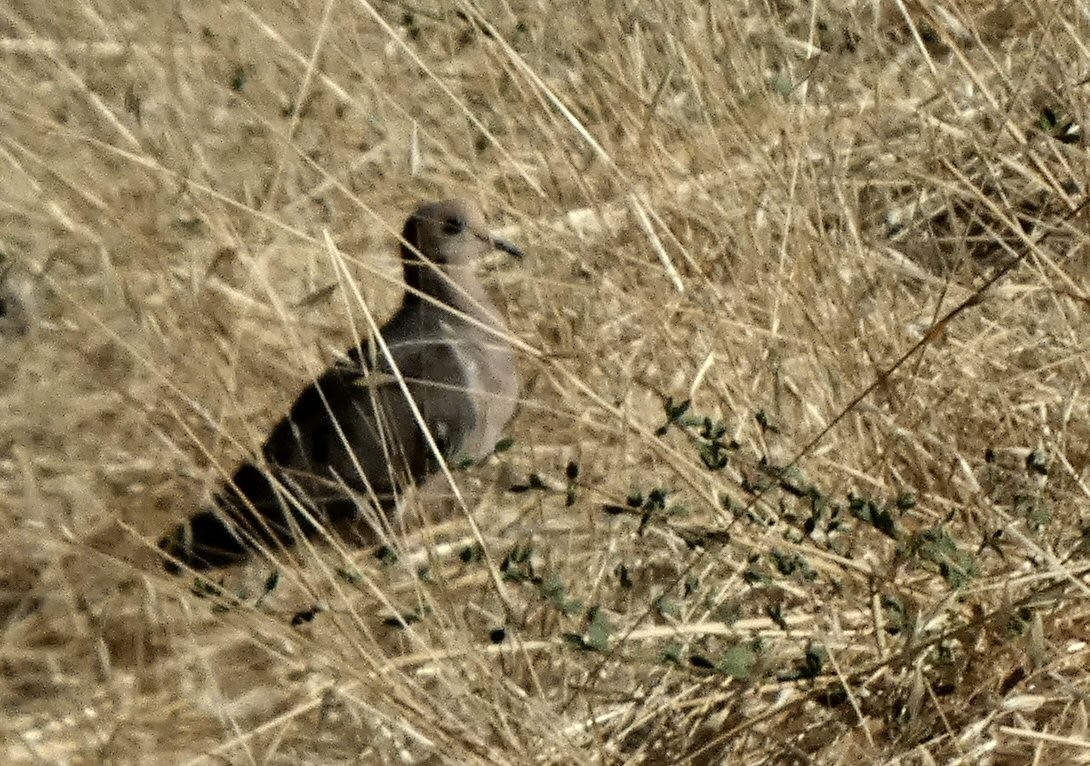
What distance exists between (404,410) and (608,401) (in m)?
0.92

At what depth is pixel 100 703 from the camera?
2.71 m

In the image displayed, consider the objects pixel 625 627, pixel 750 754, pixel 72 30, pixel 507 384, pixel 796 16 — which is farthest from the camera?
pixel 72 30

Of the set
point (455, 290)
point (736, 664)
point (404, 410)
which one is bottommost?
point (404, 410)

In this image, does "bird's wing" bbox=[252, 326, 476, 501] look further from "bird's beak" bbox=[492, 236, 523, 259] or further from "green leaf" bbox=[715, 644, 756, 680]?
"green leaf" bbox=[715, 644, 756, 680]

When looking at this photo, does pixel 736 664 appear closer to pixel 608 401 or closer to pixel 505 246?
pixel 608 401

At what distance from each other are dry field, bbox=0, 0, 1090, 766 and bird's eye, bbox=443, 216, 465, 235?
0.48 feet

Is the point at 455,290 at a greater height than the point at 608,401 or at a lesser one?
lesser

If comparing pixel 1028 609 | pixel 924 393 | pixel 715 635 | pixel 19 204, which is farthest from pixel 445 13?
pixel 1028 609

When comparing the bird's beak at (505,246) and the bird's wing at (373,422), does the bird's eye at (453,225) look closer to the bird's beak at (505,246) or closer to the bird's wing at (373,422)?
the bird's beak at (505,246)

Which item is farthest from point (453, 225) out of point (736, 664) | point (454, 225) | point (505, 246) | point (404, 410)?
point (736, 664)

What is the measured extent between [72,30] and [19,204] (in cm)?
116

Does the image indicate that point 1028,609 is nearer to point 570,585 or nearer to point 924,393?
point 924,393

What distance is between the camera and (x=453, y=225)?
349 centimetres

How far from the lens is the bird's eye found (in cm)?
349
